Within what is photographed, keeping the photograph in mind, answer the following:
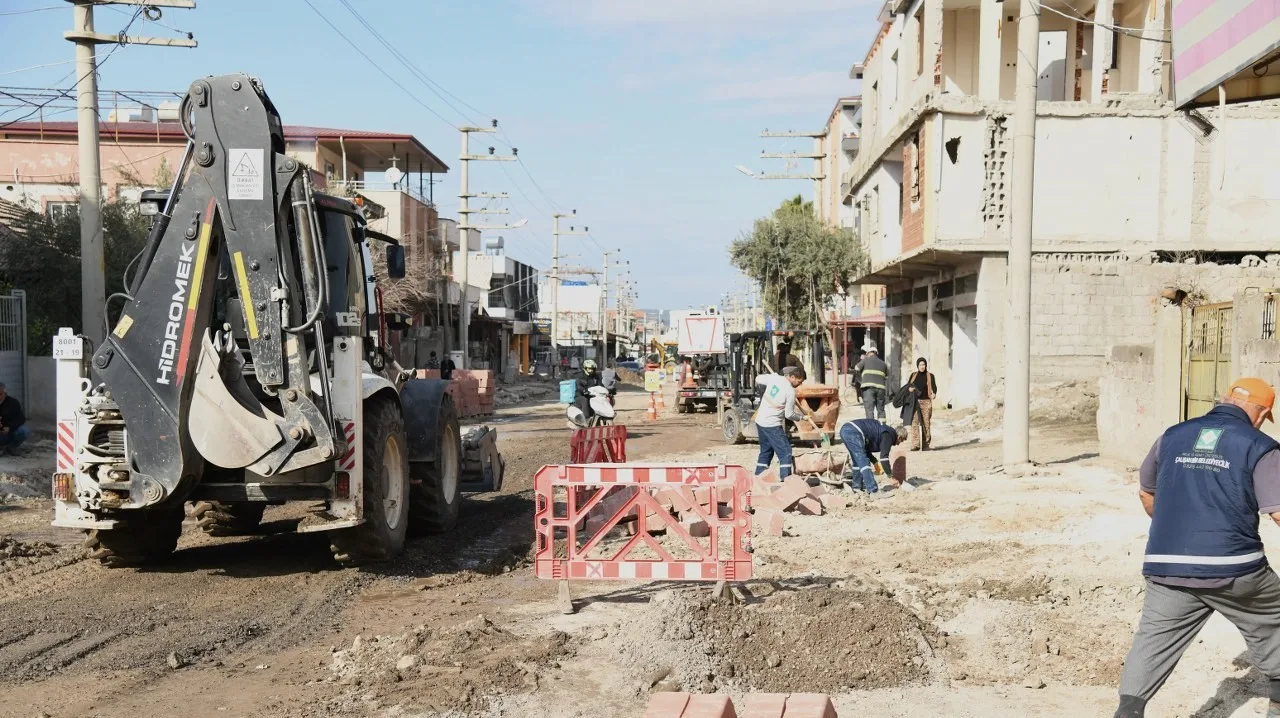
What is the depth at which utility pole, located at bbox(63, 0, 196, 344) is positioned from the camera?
16.8 meters

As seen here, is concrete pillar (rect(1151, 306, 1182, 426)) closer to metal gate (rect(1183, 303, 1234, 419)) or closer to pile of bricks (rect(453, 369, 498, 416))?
metal gate (rect(1183, 303, 1234, 419))

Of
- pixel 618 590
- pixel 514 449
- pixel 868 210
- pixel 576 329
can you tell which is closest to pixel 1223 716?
pixel 618 590

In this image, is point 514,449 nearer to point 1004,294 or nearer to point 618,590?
point 1004,294

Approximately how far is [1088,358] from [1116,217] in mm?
3014

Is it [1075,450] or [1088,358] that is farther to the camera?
[1088,358]

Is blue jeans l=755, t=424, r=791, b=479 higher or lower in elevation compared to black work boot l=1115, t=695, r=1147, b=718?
higher

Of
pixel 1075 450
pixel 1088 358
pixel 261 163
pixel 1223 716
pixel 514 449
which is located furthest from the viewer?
pixel 1088 358

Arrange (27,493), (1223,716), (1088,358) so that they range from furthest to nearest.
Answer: (1088,358), (27,493), (1223,716)

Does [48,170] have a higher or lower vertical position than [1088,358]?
higher

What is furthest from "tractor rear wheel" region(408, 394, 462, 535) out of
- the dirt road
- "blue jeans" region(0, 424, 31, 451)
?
"blue jeans" region(0, 424, 31, 451)

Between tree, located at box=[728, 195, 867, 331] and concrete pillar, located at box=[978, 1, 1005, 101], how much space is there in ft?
49.9

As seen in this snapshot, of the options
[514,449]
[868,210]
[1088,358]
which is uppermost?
[868,210]

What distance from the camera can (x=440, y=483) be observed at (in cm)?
1085

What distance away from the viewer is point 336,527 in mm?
8734
